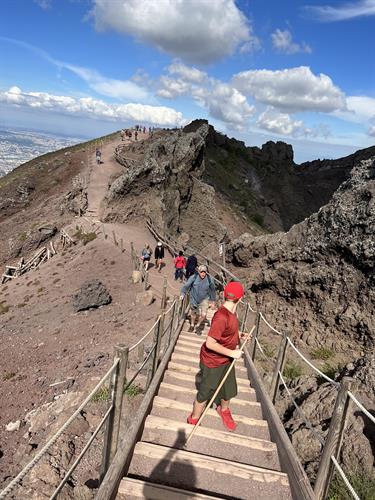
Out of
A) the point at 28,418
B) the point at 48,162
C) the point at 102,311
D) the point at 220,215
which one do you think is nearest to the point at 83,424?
the point at 28,418

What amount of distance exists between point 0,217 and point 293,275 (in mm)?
42022

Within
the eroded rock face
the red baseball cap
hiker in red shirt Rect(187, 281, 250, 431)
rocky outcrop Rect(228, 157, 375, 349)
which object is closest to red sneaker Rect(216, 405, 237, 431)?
hiker in red shirt Rect(187, 281, 250, 431)

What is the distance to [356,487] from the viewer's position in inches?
178

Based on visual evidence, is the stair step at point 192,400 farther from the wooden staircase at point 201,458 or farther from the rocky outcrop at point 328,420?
the rocky outcrop at point 328,420

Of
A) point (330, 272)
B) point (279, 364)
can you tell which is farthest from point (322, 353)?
point (279, 364)

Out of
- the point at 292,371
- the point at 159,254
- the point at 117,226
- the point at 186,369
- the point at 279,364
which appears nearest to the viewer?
the point at 279,364

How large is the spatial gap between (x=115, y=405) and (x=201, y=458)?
1.30 meters

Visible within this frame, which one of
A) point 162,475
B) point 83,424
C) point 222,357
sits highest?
point 222,357

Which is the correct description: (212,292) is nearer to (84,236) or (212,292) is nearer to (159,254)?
(159,254)

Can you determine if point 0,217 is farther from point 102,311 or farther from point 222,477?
point 222,477

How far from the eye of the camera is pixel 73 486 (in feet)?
21.2

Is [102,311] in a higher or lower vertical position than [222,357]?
lower

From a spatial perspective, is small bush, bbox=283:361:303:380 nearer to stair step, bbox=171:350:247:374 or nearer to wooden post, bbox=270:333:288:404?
stair step, bbox=171:350:247:374

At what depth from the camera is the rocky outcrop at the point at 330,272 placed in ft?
33.3
